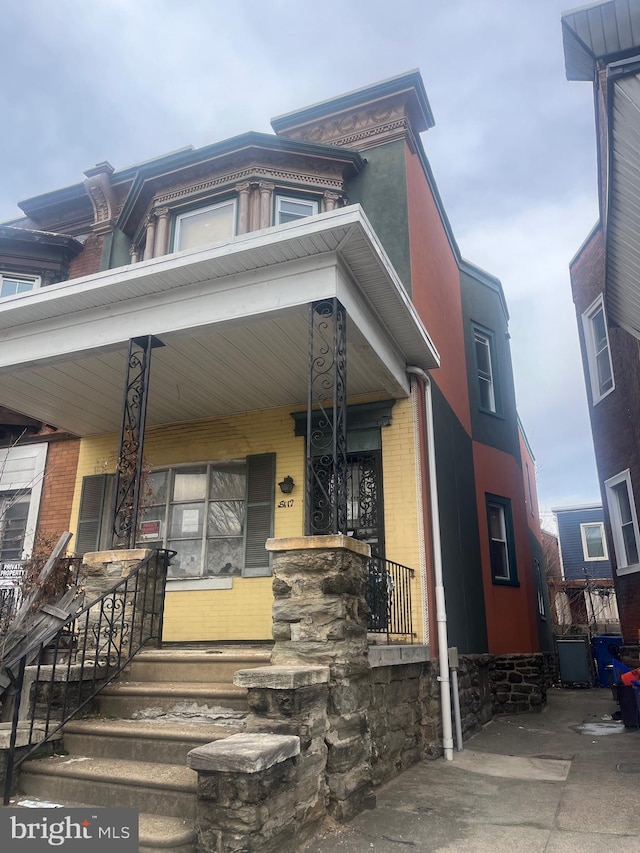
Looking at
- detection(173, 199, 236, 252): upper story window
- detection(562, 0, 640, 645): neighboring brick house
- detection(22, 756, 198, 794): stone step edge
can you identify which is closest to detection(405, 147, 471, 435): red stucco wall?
detection(562, 0, 640, 645): neighboring brick house

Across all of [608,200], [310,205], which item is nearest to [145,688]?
[608,200]

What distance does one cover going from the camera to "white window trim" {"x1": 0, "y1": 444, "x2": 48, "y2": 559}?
30.2 feet

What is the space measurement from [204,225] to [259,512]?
14.6ft

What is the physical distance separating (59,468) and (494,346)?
780cm

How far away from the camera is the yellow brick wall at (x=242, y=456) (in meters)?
7.22

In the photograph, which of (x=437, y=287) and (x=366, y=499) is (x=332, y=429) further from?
(x=437, y=287)

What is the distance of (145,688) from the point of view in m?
4.86

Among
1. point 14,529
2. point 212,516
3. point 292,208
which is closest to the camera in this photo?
point 212,516

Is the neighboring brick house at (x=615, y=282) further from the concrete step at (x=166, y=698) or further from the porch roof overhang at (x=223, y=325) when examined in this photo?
the concrete step at (x=166, y=698)

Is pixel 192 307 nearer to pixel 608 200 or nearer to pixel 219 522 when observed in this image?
pixel 219 522

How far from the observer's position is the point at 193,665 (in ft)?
16.8

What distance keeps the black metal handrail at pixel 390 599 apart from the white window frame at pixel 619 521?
584 centimetres

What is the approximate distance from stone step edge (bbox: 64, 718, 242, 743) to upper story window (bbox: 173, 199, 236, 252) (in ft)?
21.9

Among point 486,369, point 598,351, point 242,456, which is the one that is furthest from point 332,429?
point 598,351
